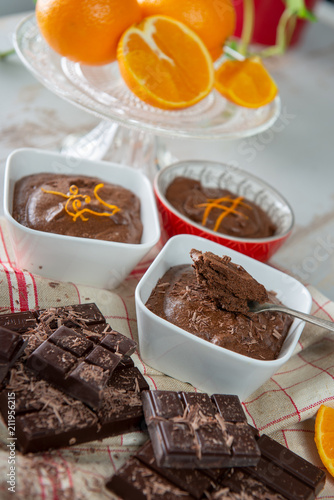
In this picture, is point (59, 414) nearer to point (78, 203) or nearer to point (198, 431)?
point (198, 431)

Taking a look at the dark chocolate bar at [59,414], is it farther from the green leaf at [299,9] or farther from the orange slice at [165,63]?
the green leaf at [299,9]

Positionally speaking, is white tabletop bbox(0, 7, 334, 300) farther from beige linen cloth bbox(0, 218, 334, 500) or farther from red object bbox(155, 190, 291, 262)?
beige linen cloth bbox(0, 218, 334, 500)

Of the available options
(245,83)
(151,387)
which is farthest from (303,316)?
(245,83)

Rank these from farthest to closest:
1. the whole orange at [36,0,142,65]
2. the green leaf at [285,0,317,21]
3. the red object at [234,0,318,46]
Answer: the red object at [234,0,318,46] → the green leaf at [285,0,317,21] → the whole orange at [36,0,142,65]

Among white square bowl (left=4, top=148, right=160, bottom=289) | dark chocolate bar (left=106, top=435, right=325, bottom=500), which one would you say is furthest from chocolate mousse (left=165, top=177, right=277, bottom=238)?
dark chocolate bar (left=106, top=435, right=325, bottom=500)

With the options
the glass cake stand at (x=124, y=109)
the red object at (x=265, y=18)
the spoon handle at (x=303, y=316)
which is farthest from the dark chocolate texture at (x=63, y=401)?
the red object at (x=265, y=18)

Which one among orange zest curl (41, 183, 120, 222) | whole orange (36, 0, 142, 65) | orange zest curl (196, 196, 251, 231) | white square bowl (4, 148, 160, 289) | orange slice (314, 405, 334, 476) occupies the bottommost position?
white square bowl (4, 148, 160, 289)
